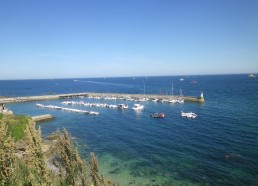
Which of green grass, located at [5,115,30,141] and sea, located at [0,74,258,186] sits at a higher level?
green grass, located at [5,115,30,141]

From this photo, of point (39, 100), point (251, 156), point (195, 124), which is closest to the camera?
point (251, 156)

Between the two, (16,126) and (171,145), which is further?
(171,145)

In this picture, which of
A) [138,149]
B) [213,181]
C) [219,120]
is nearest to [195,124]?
[219,120]

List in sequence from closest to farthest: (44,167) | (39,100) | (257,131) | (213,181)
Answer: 1. (44,167)
2. (213,181)
3. (257,131)
4. (39,100)

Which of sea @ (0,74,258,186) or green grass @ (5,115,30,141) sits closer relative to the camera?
sea @ (0,74,258,186)

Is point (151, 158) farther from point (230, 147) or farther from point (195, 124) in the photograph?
point (195, 124)

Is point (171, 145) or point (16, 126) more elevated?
point (16, 126)

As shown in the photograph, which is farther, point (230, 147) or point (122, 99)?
point (122, 99)

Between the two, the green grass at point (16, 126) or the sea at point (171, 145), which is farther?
the green grass at point (16, 126)

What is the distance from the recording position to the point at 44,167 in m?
21.3

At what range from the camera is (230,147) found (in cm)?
6119

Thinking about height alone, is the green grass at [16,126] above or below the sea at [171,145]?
above

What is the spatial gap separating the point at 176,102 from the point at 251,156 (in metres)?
89.4

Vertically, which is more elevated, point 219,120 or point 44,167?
point 44,167
